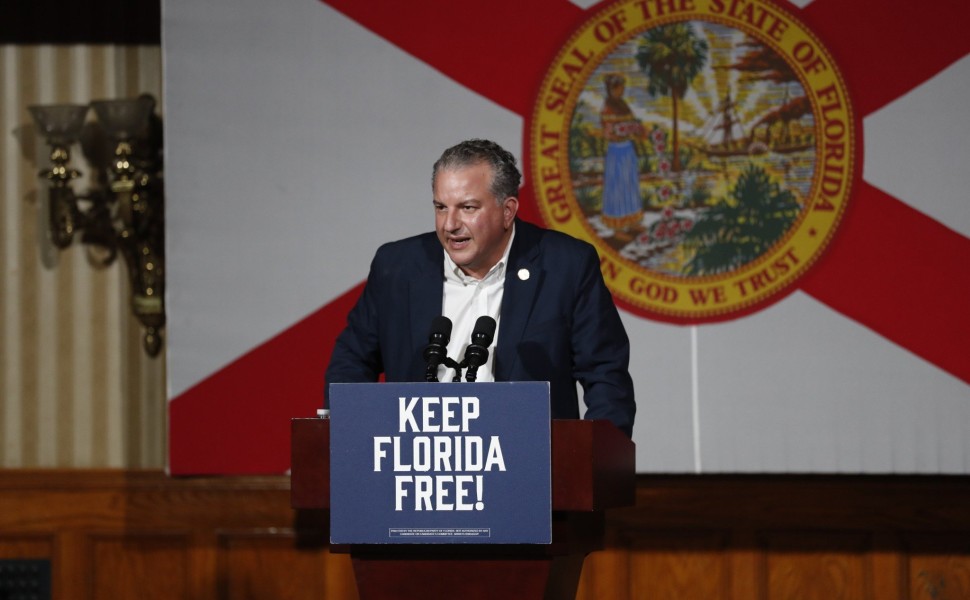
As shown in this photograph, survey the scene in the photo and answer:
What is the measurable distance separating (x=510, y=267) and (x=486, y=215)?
148mm

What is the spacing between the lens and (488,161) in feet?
7.50

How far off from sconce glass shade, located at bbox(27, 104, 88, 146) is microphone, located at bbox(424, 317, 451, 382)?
2.34m

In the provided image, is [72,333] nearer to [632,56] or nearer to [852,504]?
[632,56]

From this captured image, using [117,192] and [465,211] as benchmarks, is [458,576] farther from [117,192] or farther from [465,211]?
[117,192]

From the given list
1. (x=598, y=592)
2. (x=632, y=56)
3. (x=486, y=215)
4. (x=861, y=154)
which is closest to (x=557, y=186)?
(x=632, y=56)

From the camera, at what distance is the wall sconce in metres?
3.96

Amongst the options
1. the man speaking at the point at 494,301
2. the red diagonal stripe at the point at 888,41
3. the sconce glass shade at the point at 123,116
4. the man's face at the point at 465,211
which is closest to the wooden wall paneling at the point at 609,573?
the red diagonal stripe at the point at 888,41

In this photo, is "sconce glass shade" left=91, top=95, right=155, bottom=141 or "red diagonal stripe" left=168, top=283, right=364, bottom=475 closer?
"red diagonal stripe" left=168, top=283, right=364, bottom=475

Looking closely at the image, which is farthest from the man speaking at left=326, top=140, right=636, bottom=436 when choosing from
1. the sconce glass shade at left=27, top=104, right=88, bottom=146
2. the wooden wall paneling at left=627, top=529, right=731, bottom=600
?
the sconce glass shade at left=27, top=104, right=88, bottom=146

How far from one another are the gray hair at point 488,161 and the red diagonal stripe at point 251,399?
1422 millimetres

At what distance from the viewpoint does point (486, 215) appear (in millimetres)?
2283

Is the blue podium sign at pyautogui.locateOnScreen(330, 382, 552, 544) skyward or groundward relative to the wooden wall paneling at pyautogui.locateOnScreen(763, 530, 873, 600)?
skyward

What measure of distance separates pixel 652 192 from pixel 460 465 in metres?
1.93

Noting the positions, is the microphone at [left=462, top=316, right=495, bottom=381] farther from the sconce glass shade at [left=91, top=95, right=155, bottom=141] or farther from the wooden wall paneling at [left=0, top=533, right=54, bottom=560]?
the wooden wall paneling at [left=0, top=533, right=54, bottom=560]
